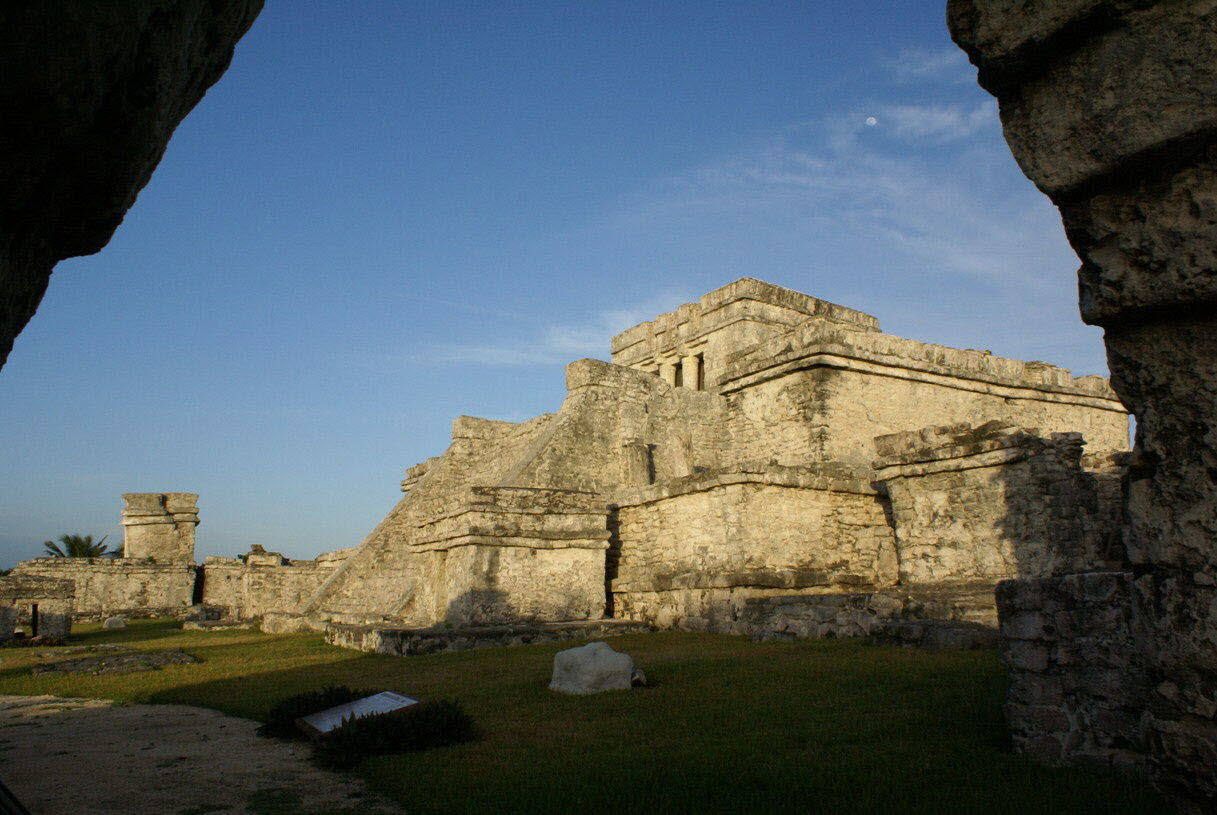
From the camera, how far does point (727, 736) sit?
4.57 meters

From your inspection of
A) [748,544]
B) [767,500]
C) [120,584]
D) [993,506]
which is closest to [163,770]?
[748,544]

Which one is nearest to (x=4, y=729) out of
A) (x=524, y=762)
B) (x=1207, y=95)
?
(x=524, y=762)

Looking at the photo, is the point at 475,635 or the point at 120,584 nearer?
the point at 475,635

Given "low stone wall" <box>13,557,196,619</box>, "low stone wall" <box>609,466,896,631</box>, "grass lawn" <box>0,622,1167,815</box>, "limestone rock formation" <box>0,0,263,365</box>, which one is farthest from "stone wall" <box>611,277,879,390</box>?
"limestone rock formation" <box>0,0,263,365</box>

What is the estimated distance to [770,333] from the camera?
18.6 metres

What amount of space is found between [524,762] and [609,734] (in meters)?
0.69

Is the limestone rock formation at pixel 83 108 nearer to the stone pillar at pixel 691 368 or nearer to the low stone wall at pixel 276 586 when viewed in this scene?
the stone pillar at pixel 691 368

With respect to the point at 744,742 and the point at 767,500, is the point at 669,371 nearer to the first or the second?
the point at 767,500

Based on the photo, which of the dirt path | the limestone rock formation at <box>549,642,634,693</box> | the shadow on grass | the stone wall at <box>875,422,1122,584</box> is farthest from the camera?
the stone wall at <box>875,422,1122,584</box>

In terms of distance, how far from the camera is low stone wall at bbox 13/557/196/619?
2073cm

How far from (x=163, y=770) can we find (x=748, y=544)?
7.11 m

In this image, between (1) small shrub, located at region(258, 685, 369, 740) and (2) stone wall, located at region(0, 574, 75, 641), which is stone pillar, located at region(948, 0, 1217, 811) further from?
(2) stone wall, located at region(0, 574, 75, 641)

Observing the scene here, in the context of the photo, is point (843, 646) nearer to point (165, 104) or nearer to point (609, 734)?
point (609, 734)

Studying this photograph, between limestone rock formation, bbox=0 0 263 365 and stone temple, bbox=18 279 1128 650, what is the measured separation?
6.87m
